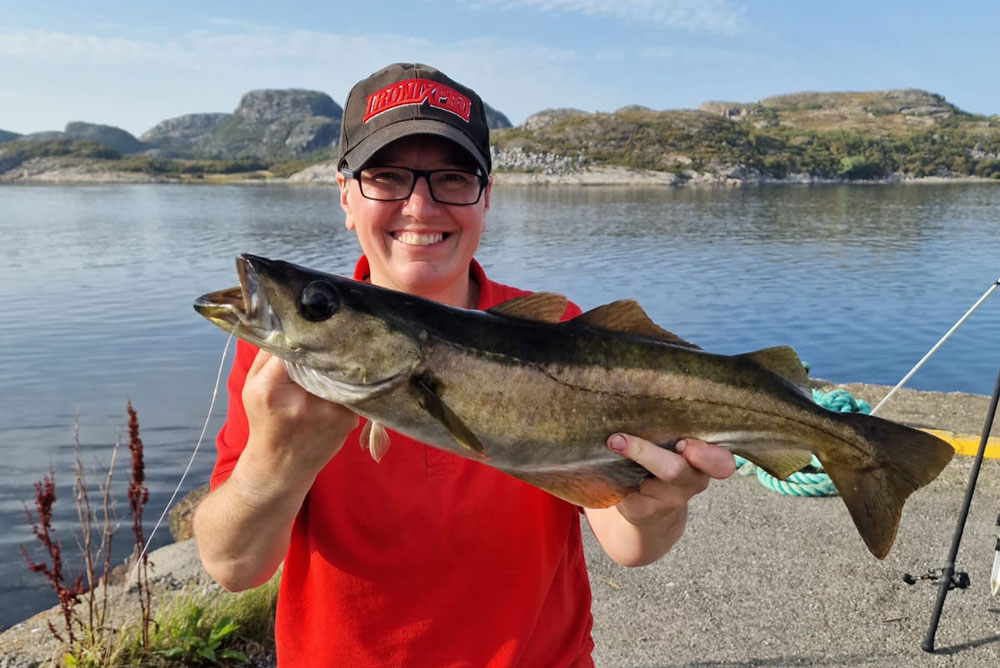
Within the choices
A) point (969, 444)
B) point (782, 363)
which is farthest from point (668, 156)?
→ point (782, 363)

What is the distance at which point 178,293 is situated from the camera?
27422 millimetres

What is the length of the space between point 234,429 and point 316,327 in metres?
0.86

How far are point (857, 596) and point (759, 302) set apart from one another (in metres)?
21.8

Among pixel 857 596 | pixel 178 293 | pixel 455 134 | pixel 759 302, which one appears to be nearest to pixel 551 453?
pixel 455 134

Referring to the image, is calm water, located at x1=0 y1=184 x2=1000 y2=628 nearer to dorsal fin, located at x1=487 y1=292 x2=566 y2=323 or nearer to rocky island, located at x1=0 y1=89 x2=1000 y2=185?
dorsal fin, located at x1=487 y1=292 x2=566 y2=323

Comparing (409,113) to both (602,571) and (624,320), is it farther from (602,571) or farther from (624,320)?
(602,571)

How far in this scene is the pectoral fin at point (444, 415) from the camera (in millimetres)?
2346

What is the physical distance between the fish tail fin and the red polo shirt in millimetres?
1282

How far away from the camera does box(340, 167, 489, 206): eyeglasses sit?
10.6 ft

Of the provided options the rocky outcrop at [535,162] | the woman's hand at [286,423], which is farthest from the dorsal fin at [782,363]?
the rocky outcrop at [535,162]

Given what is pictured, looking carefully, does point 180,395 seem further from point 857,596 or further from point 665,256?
point 665,256

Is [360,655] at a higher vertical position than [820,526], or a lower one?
higher

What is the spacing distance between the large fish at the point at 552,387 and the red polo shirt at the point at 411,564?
1.47ft

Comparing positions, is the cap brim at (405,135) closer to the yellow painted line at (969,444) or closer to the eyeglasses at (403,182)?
the eyeglasses at (403,182)
